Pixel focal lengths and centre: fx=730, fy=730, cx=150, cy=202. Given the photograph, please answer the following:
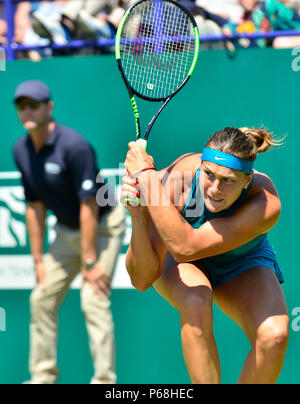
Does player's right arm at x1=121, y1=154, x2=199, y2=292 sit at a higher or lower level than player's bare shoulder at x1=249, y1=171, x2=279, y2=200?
lower

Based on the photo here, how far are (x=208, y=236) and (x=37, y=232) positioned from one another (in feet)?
7.24

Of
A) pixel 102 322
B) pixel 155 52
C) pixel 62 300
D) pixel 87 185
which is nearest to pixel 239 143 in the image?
pixel 155 52

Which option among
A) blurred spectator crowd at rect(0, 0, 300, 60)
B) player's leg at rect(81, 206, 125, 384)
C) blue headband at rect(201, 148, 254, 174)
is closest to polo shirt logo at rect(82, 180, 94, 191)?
player's leg at rect(81, 206, 125, 384)

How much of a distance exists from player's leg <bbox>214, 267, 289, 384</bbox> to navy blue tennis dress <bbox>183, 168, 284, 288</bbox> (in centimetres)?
5

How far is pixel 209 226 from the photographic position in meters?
3.21

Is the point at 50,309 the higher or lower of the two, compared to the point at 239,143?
lower

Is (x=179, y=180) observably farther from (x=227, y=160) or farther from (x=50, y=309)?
(x=50, y=309)

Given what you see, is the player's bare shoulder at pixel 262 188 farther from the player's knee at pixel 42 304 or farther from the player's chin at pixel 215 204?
the player's knee at pixel 42 304

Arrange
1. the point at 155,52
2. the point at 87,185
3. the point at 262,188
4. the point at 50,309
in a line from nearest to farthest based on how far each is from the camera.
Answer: the point at 262,188 < the point at 155,52 < the point at 87,185 < the point at 50,309

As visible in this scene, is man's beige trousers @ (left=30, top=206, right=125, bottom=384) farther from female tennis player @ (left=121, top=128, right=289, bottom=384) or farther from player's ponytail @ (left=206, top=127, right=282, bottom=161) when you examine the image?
player's ponytail @ (left=206, top=127, right=282, bottom=161)

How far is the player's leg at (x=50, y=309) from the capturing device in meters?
5.10

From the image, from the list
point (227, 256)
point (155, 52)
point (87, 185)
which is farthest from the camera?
point (87, 185)

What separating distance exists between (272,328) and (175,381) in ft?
6.96

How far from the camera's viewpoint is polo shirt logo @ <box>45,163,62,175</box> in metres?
5.02
